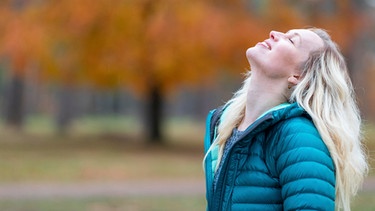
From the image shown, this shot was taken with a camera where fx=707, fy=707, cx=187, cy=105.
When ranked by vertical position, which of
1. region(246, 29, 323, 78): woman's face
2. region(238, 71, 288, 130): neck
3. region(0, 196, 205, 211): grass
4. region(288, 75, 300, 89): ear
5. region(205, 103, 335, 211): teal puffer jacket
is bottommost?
region(0, 196, 205, 211): grass

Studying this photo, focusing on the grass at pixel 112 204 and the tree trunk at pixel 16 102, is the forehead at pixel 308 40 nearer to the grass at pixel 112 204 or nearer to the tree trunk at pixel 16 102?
the grass at pixel 112 204

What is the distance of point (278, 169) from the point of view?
2.86 metres

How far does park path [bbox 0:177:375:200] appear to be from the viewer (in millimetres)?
11883

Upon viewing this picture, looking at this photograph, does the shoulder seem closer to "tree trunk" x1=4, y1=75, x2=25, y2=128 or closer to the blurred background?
the blurred background

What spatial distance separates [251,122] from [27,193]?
9564mm

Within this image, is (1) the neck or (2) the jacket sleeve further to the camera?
(1) the neck

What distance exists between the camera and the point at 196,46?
16.8 metres

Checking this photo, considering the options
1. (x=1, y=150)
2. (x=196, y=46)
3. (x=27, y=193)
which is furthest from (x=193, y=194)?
(x=1, y=150)

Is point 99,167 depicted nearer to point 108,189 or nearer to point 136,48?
point 136,48

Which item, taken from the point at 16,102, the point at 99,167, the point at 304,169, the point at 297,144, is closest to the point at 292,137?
the point at 297,144

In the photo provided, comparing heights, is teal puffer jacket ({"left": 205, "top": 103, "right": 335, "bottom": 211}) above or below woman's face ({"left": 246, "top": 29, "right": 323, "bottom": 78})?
below

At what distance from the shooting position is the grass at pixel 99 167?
1060 centimetres

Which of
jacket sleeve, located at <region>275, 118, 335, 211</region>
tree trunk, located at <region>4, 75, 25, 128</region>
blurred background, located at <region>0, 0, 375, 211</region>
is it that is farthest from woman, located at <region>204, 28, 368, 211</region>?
tree trunk, located at <region>4, 75, 25, 128</region>

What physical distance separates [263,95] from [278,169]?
366 mm
